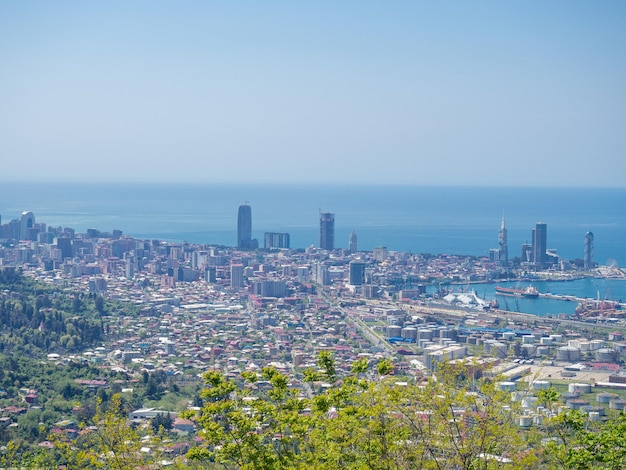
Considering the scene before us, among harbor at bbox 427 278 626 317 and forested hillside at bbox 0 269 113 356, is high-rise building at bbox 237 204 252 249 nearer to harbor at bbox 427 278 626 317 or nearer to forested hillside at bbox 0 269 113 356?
harbor at bbox 427 278 626 317

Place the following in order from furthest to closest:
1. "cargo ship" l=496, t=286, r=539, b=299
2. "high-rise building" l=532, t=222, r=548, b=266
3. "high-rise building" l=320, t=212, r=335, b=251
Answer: "high-rise building" l=320, t=212, r=335, b=251, "high-rise building" l=532, t=222, r=548, b=266, "cargo ship" l=496, t=286, r=539, b=299

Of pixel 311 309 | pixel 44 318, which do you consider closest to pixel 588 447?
pixel 44 318

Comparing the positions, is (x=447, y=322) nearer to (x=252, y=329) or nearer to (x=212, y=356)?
(x=252, y=329)

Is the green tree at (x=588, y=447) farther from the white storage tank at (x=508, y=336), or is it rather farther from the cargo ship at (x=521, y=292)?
the cargo ship at (x=521, y=292)

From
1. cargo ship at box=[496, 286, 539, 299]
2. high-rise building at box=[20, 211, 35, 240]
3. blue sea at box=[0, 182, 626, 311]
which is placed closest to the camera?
cargo ship at box=[496, 286, 539, 299]

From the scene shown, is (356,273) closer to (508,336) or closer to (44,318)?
(508,336)

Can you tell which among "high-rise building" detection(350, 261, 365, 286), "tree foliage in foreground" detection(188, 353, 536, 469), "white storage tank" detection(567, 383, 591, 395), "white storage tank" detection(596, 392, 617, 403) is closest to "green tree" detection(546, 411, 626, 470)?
"tree foliage in foreground" detection(188, 353, 536, 469)

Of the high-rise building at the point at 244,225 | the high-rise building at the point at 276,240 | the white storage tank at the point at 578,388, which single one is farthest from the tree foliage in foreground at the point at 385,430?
the high-rise building at the point at 276,240

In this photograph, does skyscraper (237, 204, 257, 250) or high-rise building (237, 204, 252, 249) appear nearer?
skyscraper (237, 204, 257, 250)
